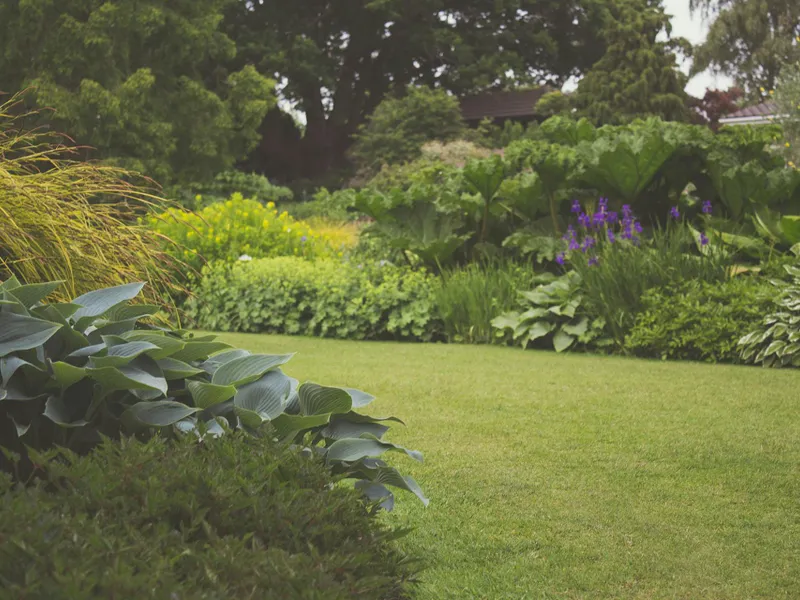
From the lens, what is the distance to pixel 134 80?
69.6ft

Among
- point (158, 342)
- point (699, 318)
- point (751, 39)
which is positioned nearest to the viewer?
point (158, 342)

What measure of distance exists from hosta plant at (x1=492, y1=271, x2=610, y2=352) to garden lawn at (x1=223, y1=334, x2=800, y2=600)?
1.06 meters

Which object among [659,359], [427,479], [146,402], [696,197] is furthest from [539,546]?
[696,197]

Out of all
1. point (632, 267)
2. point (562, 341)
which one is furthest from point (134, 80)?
point (632, 267)

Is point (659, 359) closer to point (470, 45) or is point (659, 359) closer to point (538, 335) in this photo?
point (538, 335)

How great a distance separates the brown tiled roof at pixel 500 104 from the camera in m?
31.0

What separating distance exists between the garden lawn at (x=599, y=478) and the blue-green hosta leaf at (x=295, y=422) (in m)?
0.59

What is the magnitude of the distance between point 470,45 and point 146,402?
29007mm

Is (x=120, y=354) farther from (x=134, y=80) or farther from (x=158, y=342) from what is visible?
(x=134, y=80)

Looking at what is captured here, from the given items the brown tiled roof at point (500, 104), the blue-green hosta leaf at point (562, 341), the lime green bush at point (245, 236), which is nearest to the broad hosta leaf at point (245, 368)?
the blue-green hosta leaf at point (562, 341)

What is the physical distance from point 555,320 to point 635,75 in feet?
65.5

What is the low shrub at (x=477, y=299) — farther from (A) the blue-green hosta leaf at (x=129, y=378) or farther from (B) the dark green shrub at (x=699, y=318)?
(A) the blue-green hosta leaf at (x=129, y=378)

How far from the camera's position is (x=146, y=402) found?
2314mm

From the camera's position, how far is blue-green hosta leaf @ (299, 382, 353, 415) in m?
2.42
